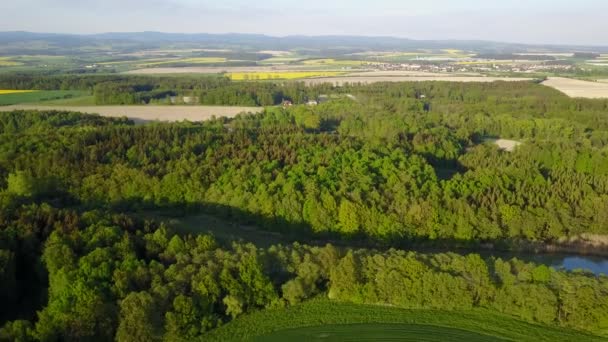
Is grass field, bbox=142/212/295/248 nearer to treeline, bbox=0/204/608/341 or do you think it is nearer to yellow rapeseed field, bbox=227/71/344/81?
treeline, bbox=0/204/608/341

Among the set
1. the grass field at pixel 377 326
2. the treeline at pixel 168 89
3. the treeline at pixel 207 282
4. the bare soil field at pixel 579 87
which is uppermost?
the bare soil field at pixel 579 87

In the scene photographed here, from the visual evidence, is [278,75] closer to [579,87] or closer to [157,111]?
[157,111]

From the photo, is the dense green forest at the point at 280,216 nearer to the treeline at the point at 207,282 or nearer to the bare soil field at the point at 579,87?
the treeline at the point at 207,282

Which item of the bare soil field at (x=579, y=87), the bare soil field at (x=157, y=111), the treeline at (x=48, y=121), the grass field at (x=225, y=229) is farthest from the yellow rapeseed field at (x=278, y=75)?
the grass field at (x=225, y=229)

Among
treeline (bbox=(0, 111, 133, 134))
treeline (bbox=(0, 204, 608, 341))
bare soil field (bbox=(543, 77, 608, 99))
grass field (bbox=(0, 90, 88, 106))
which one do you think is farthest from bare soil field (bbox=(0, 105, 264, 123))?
bare soil field (bbox=(543, 77, 608, 99))

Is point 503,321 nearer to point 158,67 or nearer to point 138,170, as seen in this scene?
point 138,170

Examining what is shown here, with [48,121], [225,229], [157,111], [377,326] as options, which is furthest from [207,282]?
[157,111]
